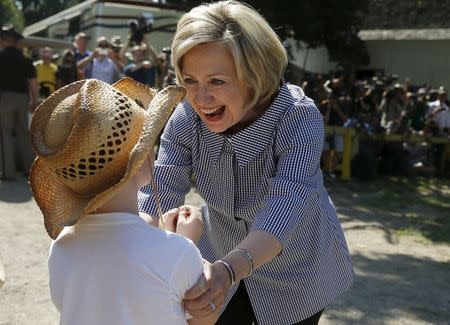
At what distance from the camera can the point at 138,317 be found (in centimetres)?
151

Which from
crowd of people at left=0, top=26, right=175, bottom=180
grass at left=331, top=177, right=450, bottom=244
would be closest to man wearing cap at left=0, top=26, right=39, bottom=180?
crowd of people at left=0, top=26, right=175, bottom=180

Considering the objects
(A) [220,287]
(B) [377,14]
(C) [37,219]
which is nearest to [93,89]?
(A) [220,287]

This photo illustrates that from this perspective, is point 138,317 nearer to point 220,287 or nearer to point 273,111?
point 220,287

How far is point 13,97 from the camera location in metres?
8.48

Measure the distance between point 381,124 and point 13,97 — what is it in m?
6.38

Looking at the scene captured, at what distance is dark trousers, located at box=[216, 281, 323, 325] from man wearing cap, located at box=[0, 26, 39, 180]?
6653mm

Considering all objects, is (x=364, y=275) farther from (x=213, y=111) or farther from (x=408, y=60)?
(x=408, y=60)

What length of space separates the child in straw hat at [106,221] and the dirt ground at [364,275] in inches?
112

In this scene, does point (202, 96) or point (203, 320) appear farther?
point (202, 96)

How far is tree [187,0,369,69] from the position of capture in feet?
47.5

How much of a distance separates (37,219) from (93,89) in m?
5.58

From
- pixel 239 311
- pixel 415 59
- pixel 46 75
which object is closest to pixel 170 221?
pixel 239 311

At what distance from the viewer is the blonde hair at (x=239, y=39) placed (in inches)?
76.6

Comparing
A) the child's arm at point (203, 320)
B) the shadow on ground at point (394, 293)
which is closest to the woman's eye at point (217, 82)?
the child's arm at point (203, 320)
